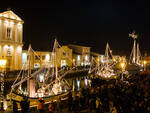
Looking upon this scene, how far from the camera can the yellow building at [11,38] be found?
3097cm

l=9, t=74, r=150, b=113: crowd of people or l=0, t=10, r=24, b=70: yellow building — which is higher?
l=0, t=10, r=24, b=70: yellow building

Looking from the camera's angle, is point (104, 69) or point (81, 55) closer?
point (104, 69)

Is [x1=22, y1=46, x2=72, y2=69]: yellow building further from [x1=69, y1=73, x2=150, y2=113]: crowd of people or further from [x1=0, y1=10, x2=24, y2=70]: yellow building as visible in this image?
[x1=69, y1=73, x2=150, y2=113]: crowd of people

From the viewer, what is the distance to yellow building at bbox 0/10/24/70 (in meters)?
31.0

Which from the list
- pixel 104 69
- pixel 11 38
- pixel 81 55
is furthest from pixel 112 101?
pixel 81 55

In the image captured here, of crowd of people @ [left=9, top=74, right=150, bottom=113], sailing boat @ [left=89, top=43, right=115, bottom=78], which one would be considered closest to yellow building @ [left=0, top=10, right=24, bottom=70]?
sailing boat @ [left=89, top=43, right=115, bottom=78]

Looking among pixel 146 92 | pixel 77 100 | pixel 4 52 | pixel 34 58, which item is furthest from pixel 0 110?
pixel 34 58

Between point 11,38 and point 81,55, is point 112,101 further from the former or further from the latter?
point 81,55

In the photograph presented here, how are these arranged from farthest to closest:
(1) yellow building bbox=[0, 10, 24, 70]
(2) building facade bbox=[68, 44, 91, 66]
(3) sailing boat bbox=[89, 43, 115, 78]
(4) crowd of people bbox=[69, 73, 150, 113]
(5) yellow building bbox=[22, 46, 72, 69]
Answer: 1. (2) building facade bbox=[68, 44, 91, 66]
2. (5) yellow building bbox=[22, 46, 72, 69]
3. (3) sailing boat bbox=[89, 43, 115, 78]
4. (1) yellow building bbox=[0, 10, 24, 70]
5. (4) crowd of people bbox=[69, 73, 150, 113]

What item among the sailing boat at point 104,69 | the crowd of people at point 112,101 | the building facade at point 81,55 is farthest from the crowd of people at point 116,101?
the building facade at point 81,55

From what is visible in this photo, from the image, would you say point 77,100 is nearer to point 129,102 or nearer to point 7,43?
point 129,102

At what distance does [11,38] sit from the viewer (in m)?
32.6

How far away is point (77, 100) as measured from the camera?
11.1 metres

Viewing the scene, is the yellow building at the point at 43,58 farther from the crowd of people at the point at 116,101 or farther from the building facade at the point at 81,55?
the crowd of people at the point at 116,101
